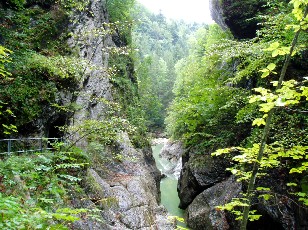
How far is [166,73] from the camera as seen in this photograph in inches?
2707

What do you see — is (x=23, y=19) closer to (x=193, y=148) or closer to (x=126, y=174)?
(x=126, y=174)

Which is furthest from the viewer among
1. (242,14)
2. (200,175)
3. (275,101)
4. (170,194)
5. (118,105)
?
(170,194)

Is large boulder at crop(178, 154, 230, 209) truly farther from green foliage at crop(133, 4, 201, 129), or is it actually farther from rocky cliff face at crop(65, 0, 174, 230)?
green foliage at crop(133, 4, 201, 129)

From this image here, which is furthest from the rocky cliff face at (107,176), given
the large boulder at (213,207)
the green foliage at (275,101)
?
the green foliage at (275,101)

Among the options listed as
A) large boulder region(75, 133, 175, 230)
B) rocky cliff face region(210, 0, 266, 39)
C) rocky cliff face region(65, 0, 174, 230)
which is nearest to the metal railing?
rocky cliff face region(65, 0, 174, 230)

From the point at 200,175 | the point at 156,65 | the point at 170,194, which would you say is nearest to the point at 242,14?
the point at 200,175

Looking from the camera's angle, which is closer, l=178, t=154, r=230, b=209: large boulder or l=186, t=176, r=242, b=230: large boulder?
l=186, t=176, r=242, b=230: large boulder

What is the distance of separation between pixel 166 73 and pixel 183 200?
177 feet

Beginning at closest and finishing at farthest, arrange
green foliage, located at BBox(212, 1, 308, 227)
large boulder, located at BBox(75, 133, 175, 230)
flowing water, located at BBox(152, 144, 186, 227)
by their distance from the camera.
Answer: green foliage, located at BBox(212, 1, 308, 227), large boulder, located at BBox(75, 133, 175, 230), flowing water, located at BBox(152, 144, 186, 227)

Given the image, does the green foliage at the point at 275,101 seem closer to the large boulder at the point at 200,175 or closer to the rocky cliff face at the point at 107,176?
the rocky cliff face at the point at 107,176

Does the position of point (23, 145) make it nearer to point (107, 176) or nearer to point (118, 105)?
point (118, 105)

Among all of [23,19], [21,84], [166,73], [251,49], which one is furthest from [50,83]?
[166,73]

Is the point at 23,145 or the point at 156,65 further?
the point at 156,65

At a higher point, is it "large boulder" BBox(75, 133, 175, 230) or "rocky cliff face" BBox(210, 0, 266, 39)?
"rocky cliff face" BBox(210, 0, 266, 39)
